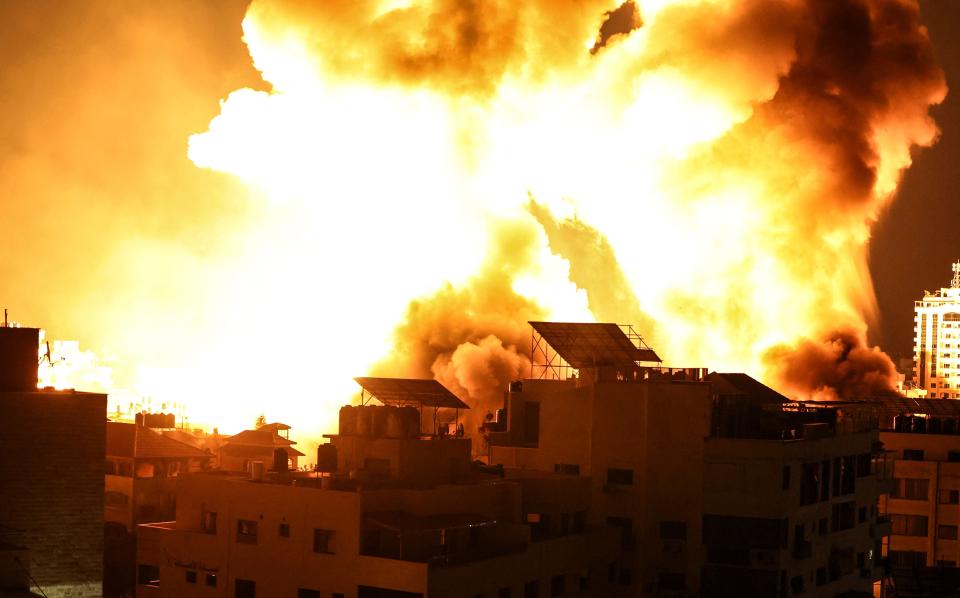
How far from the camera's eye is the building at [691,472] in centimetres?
4488

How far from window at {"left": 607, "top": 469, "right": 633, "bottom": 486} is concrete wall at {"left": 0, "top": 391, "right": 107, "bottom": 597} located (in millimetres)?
21586

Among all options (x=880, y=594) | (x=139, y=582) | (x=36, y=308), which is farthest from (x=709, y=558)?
(x=36, y=308)

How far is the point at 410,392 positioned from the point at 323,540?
8043 mm

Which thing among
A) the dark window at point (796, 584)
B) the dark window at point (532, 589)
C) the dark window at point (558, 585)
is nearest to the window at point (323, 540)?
the dark window at point (532, 589)

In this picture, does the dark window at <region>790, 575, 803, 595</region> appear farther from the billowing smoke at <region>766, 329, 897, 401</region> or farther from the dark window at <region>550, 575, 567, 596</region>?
the billowing smoke at <region>766, 329, 897, 401</region>

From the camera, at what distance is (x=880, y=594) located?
51469mm

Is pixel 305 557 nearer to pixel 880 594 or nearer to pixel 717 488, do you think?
pixel 717 488

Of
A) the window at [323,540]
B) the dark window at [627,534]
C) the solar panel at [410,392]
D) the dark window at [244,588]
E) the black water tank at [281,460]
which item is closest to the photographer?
the window at [323,540]

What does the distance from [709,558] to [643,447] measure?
12.5ft

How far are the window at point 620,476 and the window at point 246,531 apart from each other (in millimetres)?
12178

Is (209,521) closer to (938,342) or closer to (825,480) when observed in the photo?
(825,480)

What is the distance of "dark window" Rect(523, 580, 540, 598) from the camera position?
3936cm

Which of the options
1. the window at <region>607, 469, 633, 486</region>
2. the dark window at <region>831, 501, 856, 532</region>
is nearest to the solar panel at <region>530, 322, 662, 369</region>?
the window at <region>607, 469, 633, 486</region>

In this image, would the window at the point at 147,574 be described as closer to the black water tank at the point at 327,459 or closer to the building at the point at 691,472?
the black water tank at the point at 327,459
